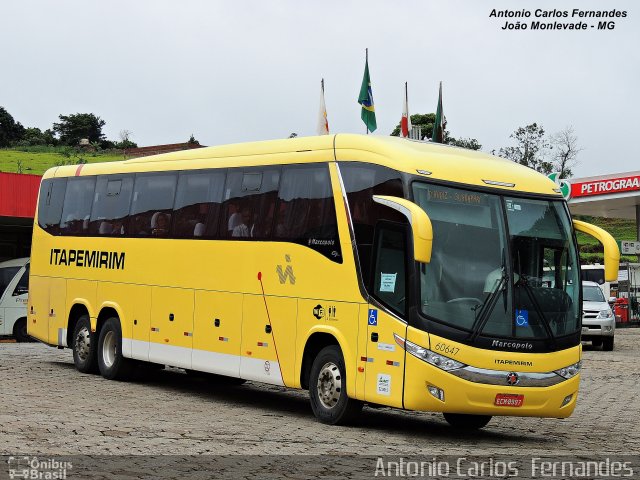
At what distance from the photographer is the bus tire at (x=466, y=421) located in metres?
15.3

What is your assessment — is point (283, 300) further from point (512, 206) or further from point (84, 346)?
point (84, 346)

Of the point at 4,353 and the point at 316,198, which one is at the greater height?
the point at 316,198

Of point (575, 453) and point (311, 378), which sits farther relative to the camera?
point (311, 378)

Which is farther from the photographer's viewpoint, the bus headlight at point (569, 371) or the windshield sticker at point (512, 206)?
the windshield sticker at point (512, 206)

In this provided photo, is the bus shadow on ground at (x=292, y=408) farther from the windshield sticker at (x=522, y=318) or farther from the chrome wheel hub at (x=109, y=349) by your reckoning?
the windshield sticker at (x=522, y=318)

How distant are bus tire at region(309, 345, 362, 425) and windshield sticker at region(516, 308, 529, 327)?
2193 millimetres

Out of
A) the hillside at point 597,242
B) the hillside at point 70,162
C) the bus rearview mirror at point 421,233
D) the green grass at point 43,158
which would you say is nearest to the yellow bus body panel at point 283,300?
the bus rearview mirror at point 421,233

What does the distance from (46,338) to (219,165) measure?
6.62 meters

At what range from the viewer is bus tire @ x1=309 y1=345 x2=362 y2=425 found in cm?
1436

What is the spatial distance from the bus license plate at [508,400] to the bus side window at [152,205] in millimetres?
7243

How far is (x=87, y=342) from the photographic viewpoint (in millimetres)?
21250

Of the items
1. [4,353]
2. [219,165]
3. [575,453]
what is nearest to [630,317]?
[4,353]

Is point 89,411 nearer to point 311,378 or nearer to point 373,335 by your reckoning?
point 311,378

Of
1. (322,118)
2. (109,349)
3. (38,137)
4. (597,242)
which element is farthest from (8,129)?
(109,349)
